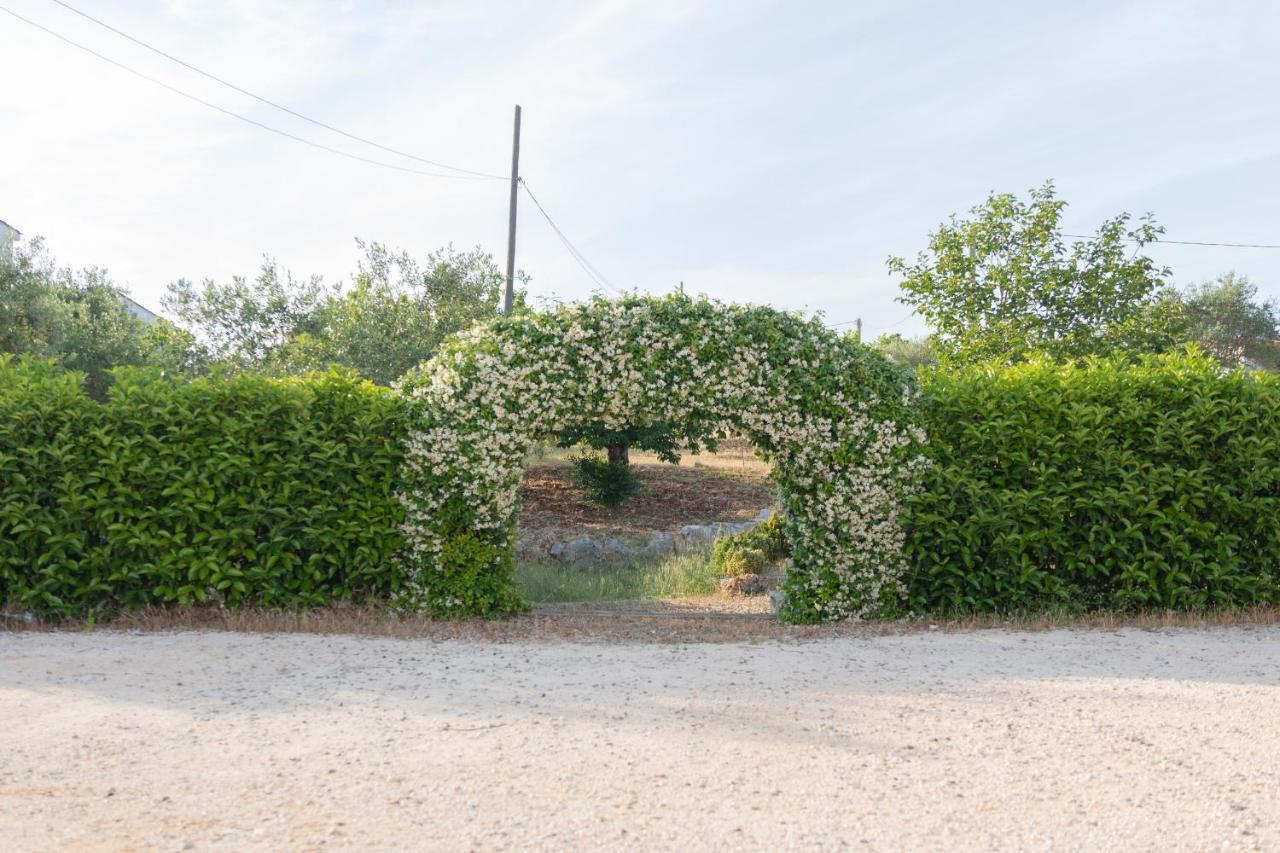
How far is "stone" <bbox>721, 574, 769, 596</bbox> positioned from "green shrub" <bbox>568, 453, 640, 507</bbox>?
24.3 feet

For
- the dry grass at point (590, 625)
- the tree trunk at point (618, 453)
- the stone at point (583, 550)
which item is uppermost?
the tree trunk at point (618, 453)

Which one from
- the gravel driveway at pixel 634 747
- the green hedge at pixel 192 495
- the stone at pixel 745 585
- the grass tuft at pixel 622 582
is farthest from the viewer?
Result: the grass tuft at pixel 622 582

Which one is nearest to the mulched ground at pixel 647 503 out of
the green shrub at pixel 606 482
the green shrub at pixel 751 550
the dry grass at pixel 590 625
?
the green shrub at pixel 606 482

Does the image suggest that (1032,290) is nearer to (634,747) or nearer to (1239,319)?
(634,747)

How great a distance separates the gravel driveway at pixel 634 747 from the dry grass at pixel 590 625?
543mm

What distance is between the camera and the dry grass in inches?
269

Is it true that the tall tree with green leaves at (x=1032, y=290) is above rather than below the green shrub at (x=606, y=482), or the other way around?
above

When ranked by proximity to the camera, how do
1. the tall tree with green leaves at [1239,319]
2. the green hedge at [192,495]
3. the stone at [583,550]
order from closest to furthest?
the green hedge at [192,495] → the stone at [583,550] → the tall tree with green leaves at [1239,319]

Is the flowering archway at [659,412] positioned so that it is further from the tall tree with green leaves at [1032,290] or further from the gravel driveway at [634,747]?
the tall tree with green leaves at [1032,290]

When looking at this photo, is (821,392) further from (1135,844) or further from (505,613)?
(1135,844)

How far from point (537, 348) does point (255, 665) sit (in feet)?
9.61

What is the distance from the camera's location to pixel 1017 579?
292 inches

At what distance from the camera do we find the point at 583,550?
1439cm

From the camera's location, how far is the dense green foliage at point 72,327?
1811cm
